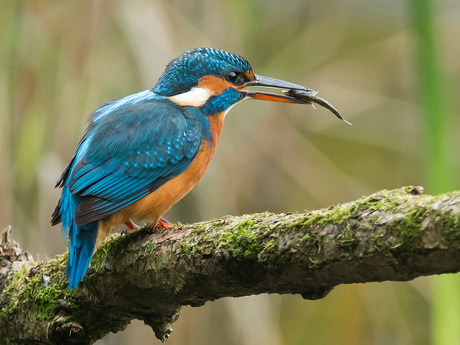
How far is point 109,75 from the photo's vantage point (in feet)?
12.1

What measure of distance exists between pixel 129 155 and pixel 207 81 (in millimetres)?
655

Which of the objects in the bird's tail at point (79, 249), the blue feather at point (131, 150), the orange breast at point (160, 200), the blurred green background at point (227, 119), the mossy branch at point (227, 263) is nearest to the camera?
the mossy branch at point (227, 263)

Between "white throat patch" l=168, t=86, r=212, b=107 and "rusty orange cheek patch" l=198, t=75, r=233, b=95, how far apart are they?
2 cm

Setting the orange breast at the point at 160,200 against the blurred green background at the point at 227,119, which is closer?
the orange breast at the point at 160,200

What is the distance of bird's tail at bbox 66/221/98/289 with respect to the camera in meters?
2.25

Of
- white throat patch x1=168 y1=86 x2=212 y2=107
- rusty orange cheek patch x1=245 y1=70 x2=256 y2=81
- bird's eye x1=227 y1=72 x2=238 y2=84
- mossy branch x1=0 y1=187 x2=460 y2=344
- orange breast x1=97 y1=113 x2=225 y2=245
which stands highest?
rusty orange cheek patch x1=245 y1=70 x2=256 y2=81

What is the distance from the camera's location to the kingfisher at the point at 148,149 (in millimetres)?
2533

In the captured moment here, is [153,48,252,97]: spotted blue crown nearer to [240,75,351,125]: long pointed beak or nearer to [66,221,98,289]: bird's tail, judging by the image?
[240,75,351,125]: long pointed beak

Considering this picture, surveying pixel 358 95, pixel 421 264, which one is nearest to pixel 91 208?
pixel 421 264

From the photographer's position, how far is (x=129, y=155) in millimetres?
2715

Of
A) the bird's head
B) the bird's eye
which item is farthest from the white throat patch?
the bird's eye

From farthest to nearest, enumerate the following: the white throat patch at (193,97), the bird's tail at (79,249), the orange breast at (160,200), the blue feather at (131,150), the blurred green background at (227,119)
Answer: the blurred green background at (227,119) < the white throat patch at (193,97) < the orange breast at (160,200) < the blue feather at (131,150) < the bird's tail at (79,249)

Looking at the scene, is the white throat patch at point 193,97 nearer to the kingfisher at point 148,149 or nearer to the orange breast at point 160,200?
the kingfisher at point 148,149

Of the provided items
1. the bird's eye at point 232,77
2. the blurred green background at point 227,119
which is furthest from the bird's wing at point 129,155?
the blurred green background at point 227,119
